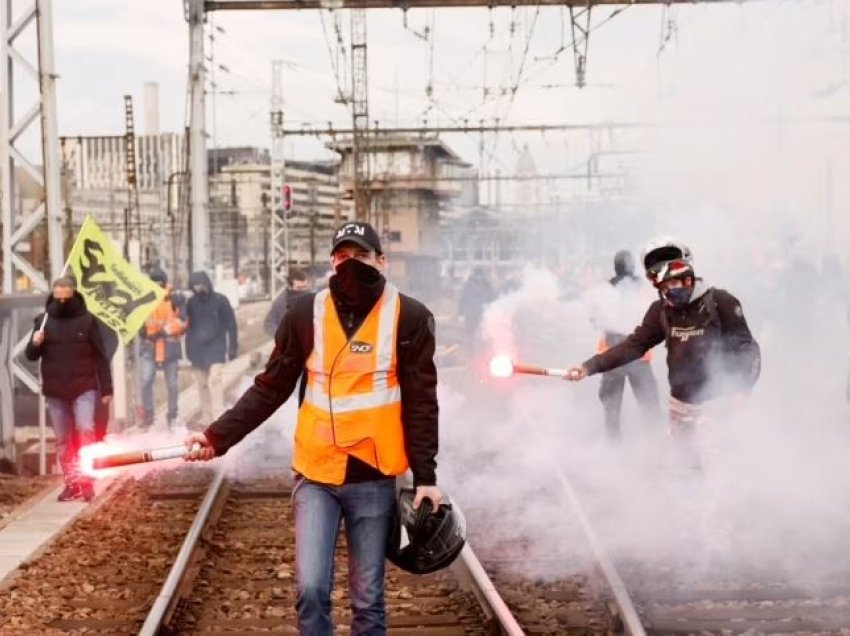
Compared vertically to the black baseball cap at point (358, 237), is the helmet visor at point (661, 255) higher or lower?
lower

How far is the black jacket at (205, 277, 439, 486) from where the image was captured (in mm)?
4316

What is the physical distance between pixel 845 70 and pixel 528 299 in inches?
362

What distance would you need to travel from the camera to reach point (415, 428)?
4324 millimetres

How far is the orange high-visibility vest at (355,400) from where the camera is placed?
4.29m

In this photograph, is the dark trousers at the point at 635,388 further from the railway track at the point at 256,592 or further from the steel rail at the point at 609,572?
the railway track at the point at 256,592

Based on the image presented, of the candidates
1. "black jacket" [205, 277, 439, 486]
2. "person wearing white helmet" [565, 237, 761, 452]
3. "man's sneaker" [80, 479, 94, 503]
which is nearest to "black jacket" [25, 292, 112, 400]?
"man's sneaker" [80, 479, 94, 503]

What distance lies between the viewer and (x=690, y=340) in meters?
6.88

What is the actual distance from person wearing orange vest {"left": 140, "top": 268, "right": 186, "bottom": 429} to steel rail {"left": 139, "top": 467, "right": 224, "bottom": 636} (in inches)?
190

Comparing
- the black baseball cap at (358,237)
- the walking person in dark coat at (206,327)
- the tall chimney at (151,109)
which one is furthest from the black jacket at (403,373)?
the tall chimney at (151,109)

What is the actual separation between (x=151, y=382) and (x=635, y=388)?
20.1 feet

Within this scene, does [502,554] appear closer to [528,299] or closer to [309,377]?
[309,377]

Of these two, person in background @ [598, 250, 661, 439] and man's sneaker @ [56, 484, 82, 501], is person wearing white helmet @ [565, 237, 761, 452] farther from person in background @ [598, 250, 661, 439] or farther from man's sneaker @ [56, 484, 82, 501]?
man's sneaker @ [56, 484, 82, 501]

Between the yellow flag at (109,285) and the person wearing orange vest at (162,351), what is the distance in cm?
227

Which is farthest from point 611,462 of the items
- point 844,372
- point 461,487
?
point 844,372
